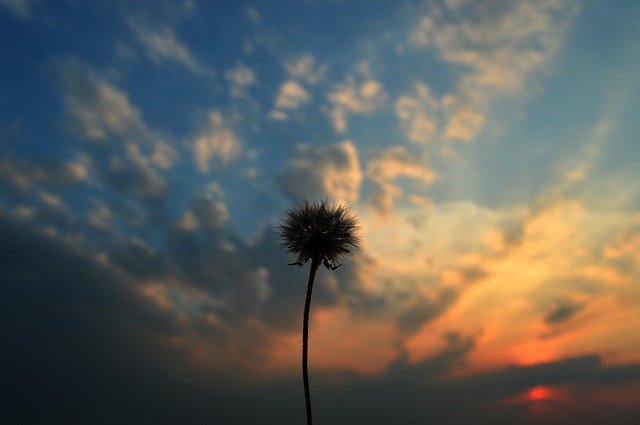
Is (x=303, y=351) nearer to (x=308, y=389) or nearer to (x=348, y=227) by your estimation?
(x=308, y=389)

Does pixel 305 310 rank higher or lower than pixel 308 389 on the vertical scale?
higher

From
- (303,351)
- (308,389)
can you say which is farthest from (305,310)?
(308,389)

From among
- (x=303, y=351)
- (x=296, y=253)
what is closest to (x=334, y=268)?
(x=296, y=253)

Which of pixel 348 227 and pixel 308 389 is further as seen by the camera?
pixel 348 227

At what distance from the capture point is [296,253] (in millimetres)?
33156

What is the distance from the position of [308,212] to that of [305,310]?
245 inches

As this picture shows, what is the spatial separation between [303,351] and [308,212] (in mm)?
8700

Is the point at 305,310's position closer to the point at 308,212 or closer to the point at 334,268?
the point at 334,268

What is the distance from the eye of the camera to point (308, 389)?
3122 cm

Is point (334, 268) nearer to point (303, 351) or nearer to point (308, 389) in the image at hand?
point (303, 351)

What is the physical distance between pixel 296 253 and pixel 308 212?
2.75m

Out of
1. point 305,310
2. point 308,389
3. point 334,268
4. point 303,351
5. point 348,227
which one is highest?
point 348,227

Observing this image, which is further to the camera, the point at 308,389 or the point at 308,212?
the point at 308,212

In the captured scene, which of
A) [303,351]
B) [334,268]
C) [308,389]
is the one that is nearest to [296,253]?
[334,268]
